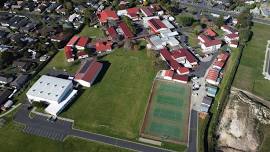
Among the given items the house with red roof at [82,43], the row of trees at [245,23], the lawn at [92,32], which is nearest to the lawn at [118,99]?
the house with red roof at [82,43]

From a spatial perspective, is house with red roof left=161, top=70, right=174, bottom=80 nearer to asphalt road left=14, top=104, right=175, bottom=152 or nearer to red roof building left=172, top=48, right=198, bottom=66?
red roof building left=172, top=48, right=198, bottom=66

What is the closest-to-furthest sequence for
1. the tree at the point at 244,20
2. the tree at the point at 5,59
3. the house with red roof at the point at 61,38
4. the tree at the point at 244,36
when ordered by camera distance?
the tree at the point at 5,59 < the house with red roof at the point at 61,38 < the tree at the point at 244,36 < the tree at the point at 244,20

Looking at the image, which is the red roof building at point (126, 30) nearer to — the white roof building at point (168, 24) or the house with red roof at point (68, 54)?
the white roof building at point (168, 24)

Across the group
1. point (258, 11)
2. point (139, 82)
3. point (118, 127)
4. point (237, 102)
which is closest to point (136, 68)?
point (139, 82)

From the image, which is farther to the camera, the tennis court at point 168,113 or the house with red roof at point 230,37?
the house with red roof at point 230,37

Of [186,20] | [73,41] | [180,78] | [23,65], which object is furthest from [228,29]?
[23,65]

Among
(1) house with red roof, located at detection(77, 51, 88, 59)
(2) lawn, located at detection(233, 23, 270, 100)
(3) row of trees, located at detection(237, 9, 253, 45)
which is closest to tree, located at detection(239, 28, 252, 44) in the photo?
(3) row of trees, located at detection(237, 9, 253, 45)

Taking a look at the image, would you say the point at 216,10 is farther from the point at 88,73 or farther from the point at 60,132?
the point at 60,132
